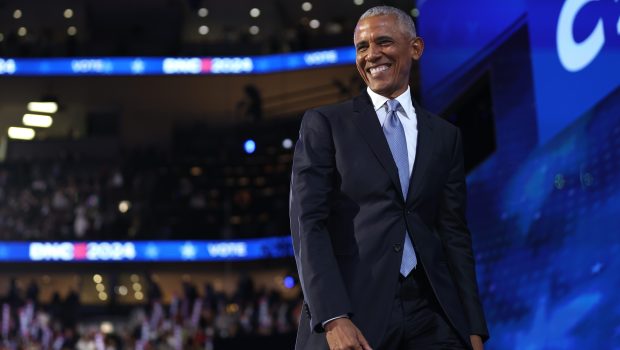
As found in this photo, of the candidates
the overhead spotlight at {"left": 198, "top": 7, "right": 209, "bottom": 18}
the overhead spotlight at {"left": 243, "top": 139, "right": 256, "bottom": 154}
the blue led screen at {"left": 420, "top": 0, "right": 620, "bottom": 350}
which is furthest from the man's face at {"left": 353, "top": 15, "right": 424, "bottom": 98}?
the overhead spotlight at {"left": 198, "top": 7, "right": 209, "bottom": 18}

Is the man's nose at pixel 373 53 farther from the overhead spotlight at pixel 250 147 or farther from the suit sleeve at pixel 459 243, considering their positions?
the overhead spotlight at pixel 250 147

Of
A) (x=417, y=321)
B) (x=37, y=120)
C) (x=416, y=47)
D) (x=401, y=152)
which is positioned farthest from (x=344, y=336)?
(x=37, y=120)

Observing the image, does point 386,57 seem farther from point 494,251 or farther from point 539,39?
point 494,251

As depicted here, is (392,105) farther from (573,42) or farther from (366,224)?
(573,42)

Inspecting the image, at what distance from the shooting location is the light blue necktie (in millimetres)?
1999

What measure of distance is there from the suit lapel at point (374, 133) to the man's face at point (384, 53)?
0.05 metres

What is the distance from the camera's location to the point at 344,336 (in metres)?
1.84

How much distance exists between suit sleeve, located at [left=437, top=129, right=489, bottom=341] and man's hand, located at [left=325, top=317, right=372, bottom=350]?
0.33 meters

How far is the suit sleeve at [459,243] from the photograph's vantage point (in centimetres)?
206

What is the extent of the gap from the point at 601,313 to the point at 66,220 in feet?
47.3

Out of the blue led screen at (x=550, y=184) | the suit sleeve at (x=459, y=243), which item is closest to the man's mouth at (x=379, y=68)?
the suit sleeve at (x=459, y=243)

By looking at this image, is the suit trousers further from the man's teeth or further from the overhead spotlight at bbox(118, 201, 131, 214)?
the overhead spotlight at bbox(118, 201, 131, 214)

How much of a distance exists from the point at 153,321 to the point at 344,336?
12.1 m

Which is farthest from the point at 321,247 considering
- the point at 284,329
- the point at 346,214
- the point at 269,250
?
the point at 269,250
